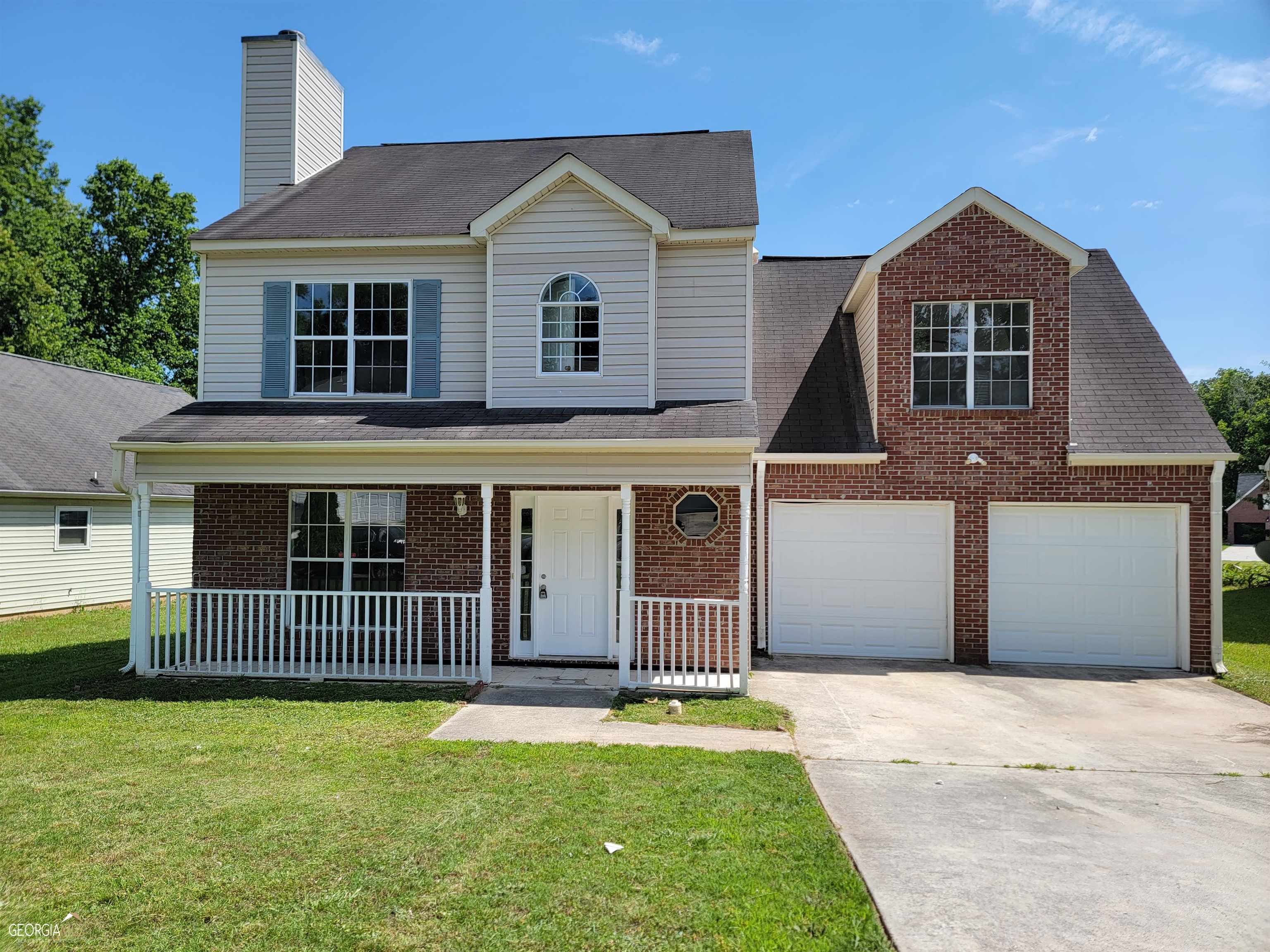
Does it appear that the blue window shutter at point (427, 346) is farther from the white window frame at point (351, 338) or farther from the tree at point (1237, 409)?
the tree at point (1237, 409)

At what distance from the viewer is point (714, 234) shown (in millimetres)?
9188

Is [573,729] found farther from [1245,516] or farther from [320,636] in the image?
[1245,516]

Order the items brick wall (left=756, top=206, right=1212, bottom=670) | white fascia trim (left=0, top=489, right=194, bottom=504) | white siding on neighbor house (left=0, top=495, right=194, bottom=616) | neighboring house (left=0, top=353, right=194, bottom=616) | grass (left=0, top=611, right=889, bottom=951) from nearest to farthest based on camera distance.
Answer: grass (left=0, top=611, right=889, bottom=951)
brick wall (left=756, top=206, right=1212, bottom=670)
white fascia trim (left=0, top=489, right=194, bottom=504)
white siding on neighbor house (left=0, top=495, right=194, bottom=616)
neighboring house (left=0, top=353, right=194, bottom=616)

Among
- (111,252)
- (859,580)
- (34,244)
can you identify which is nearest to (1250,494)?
(859,580)

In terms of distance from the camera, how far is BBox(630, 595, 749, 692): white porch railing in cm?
780

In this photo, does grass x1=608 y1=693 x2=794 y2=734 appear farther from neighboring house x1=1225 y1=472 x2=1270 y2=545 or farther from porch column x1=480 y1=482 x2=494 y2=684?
neighboring house x1=1225 y1=472 x2=1270 y2=545

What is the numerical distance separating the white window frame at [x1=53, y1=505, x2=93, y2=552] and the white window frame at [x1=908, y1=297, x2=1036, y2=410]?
1668cm

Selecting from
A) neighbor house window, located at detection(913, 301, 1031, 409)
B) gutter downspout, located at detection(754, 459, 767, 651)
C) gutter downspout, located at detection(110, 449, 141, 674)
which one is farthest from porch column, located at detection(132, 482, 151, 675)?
neighbor house window, located at detection(913, 301, 1031, 409)

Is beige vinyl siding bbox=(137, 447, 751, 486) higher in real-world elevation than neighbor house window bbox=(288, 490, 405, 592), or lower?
higher

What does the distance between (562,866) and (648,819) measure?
0.79 m

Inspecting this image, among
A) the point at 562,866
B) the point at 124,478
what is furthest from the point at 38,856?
the point at 124,478

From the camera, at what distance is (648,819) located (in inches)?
179

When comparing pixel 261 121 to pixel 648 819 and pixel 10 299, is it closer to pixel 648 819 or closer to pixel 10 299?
pixel 648 819

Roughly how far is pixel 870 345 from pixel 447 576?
715cm
